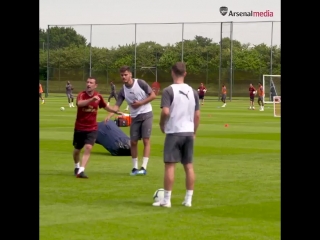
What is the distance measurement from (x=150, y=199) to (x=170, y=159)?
47.0 inches

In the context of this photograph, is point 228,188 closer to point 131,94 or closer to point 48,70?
point 131,94

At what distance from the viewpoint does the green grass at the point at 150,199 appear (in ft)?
33.0

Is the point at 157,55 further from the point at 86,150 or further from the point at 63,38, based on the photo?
the point at 86,150

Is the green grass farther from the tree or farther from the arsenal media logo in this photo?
the tree

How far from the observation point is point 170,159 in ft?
→ 38.8

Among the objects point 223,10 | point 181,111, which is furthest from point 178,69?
point 223,10

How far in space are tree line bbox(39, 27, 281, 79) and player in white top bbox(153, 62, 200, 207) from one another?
58012mm

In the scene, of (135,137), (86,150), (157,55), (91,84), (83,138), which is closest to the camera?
(91,84)

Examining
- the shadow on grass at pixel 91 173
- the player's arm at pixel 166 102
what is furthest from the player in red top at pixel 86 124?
the player's arm at pixel 166 102

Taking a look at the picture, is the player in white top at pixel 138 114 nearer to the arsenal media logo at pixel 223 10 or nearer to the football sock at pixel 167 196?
the football sock at pixel 167 196

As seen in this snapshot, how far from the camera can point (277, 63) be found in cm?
7119

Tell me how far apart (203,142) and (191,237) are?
14.8m

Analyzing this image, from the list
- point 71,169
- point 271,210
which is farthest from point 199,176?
point 271,210

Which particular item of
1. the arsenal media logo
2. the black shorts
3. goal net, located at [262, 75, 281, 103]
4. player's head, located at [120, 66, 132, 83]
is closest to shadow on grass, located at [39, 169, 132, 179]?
the black shorts
